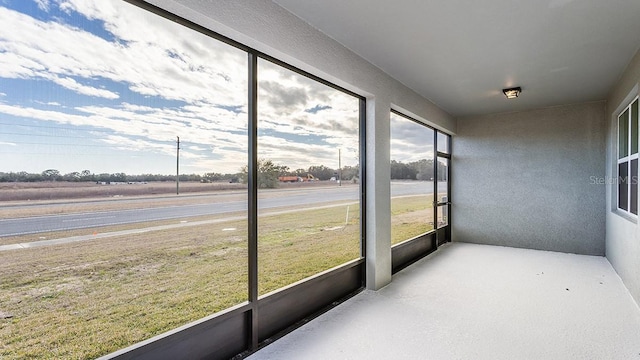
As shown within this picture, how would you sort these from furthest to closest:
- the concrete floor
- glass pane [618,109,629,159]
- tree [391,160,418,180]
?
1. tree [391,160,418,180]
2. glass pane [618,109,629,159]
3. the concrete floor

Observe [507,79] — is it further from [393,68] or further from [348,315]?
[348,315]

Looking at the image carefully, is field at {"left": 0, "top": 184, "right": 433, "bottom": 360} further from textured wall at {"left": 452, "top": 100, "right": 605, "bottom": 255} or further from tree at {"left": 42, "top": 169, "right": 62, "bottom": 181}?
textured wall at {"left": 452, "top": 100, "right": 605, "bottom": 255}

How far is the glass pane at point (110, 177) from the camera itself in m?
1.42

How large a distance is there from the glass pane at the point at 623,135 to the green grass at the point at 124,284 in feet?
14.2

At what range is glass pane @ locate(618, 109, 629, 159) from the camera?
3979mm

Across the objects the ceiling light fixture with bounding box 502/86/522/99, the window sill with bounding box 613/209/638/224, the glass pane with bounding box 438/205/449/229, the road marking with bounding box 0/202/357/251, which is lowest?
the glass pane with bounding box 438/205/449/229

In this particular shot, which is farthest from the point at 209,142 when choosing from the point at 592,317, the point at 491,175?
the point at 491,175

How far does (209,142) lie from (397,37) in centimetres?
189

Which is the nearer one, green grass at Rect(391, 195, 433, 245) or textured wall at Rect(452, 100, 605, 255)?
green grass at Rect(391, 195, 433, 245)

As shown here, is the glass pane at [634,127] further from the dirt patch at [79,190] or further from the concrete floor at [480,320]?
the dirt patch at [79,190]

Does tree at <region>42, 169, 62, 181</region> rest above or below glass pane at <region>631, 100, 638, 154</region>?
below

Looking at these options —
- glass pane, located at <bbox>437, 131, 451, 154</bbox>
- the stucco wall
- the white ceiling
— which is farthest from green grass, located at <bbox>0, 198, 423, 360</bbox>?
glass pane, located at <bbox>437, 131, 451, 154</bbox>

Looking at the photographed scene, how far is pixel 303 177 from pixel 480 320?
2004 millimetres

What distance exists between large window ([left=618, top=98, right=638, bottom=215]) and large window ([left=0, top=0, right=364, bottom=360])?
370cm
